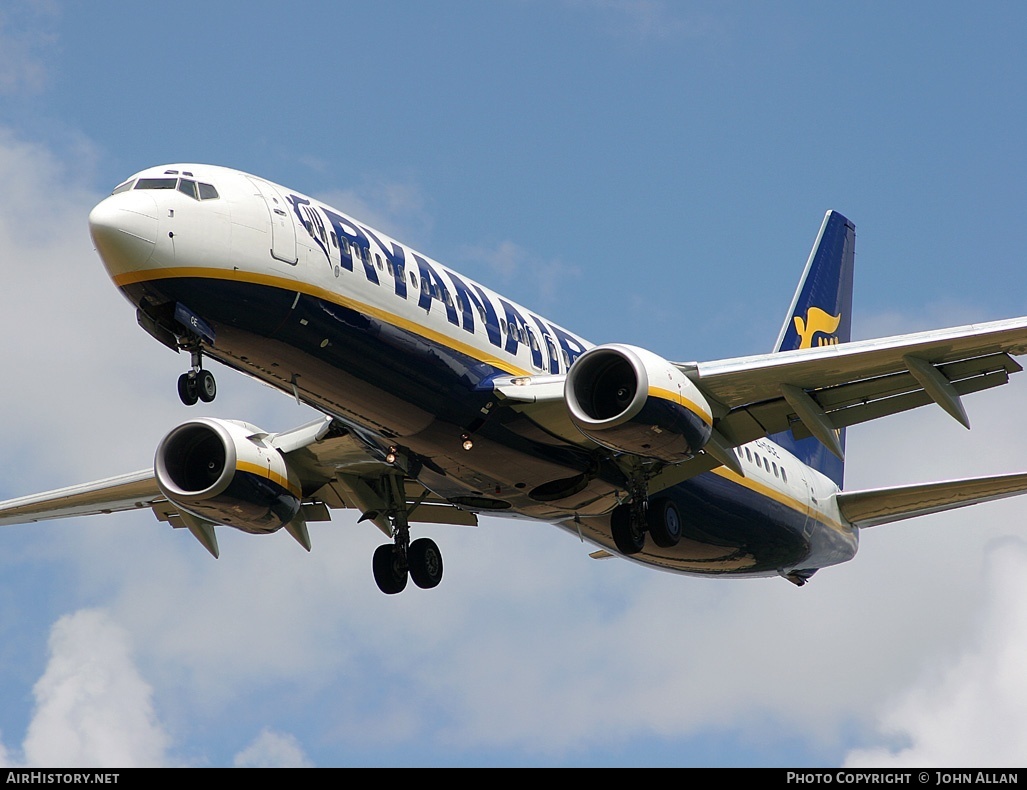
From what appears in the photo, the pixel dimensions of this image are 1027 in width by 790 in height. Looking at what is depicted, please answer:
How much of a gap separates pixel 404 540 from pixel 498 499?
122 inches

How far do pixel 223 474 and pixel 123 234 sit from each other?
7348 millimetres

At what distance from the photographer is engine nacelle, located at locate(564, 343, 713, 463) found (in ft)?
82.0

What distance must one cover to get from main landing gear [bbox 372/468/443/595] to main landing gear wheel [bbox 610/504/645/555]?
4.45m

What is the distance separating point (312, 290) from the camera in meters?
23.8

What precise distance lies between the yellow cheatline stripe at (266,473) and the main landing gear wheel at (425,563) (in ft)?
8.99

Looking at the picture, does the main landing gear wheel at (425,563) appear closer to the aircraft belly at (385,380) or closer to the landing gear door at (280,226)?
the aircraft belly at (385,380)

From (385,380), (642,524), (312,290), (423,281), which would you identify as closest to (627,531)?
(642,524)

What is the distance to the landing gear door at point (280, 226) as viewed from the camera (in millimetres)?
23641

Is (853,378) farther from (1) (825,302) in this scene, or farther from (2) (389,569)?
(1) (825,302)

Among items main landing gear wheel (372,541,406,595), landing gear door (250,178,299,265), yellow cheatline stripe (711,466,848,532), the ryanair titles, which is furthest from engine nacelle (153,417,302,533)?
yellow cheatline stripe (711,466,848,532)

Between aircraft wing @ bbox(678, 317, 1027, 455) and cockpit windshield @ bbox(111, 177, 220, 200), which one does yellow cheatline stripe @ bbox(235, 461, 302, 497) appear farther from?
aircraft wing @ bbox(678, 317, 1027, 455)

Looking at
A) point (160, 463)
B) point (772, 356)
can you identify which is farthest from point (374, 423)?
point (772, 356)

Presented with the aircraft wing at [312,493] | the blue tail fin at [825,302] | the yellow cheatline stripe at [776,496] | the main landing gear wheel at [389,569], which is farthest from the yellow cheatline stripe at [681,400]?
the blue tail fin at [825,302]
